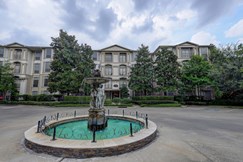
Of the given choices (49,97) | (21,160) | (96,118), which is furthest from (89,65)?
(21,160)

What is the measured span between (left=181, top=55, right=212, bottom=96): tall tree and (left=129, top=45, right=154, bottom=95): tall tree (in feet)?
22.1

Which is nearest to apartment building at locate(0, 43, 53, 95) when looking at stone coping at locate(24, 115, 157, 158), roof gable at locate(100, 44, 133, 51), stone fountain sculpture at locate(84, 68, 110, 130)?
roof gable at locate(100, 44, 133, 51)

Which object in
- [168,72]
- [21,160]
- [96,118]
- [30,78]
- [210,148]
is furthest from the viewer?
[30,78]

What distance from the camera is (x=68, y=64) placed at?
26.6 meters

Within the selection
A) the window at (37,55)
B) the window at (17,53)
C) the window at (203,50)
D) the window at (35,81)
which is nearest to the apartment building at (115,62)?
the window at (37,55)

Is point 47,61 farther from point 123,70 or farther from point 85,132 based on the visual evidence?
point 85,132

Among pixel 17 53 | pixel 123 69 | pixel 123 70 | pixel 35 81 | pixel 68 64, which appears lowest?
pixel 35 81

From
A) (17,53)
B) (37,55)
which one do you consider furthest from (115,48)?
(17,53)

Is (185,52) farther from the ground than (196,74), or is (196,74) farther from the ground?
(185,52)

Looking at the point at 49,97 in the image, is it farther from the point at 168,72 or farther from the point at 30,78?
the point at 168,72

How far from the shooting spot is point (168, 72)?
2788 cm

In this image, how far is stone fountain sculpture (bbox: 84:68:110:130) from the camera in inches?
312

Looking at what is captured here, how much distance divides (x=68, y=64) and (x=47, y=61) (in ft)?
38.6

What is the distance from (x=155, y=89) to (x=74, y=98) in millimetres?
16522
